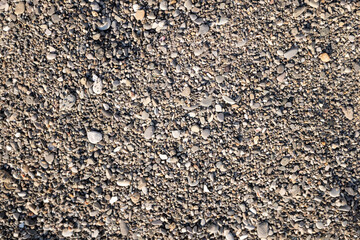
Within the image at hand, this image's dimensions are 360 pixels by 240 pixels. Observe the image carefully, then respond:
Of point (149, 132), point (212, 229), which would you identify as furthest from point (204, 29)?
point (212, 229)

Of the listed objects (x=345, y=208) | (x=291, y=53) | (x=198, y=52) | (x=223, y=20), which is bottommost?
(x=345, y=208)

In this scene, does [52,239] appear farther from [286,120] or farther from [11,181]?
[286,120]

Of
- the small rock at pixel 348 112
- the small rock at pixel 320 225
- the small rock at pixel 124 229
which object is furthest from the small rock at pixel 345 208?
the small rock at pixel 124 229

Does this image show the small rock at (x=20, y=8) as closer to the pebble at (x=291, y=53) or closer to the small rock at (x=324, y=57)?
the pebble at (x=291, y=53)

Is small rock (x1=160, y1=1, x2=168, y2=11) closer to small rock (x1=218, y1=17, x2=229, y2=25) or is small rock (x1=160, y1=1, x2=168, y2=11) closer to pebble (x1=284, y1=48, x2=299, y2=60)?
small rock (x1=218, y1=17, x2=229, y2=25)

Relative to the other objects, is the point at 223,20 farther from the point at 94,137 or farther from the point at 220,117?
the point at 94,137

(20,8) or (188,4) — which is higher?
(188,4)
